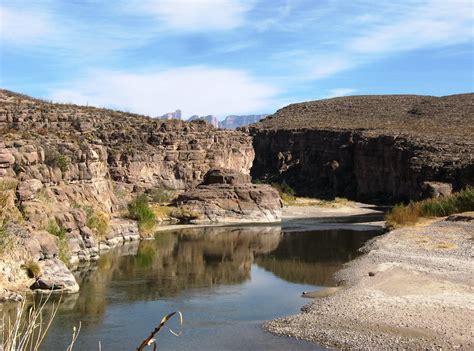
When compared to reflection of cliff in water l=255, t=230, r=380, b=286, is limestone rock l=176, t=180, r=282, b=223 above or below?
above

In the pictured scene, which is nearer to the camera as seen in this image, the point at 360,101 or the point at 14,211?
the point at 14,211

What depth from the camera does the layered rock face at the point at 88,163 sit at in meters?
34.0

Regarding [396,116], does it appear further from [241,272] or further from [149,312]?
[149,312]

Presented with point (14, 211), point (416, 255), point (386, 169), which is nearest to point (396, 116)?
point (386, 169)

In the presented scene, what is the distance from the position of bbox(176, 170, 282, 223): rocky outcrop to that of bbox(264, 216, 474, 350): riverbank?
25248 mm

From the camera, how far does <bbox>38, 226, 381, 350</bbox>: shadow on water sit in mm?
19859

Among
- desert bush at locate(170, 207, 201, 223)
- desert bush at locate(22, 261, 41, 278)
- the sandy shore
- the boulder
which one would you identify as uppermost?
the boulder

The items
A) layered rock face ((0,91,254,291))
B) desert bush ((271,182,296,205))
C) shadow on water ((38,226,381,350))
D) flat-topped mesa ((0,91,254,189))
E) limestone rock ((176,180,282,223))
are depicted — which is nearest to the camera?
shadow on water ((38,226,381,350))

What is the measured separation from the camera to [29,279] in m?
26.1

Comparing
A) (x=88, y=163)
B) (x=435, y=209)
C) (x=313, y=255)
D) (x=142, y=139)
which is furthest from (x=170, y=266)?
(x=142, y=139)

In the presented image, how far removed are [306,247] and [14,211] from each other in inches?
781

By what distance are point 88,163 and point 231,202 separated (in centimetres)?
1952

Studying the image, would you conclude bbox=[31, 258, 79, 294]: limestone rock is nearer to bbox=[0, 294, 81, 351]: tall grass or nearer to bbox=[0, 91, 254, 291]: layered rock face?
bbox=[0, 91, 254, 291]: layered rock face

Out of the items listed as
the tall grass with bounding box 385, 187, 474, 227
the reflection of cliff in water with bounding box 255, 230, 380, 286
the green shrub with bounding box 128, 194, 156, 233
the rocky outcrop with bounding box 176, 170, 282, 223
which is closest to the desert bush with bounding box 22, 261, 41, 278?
the reflection of cliff in water with bounding box 255, 230, 380, 286
